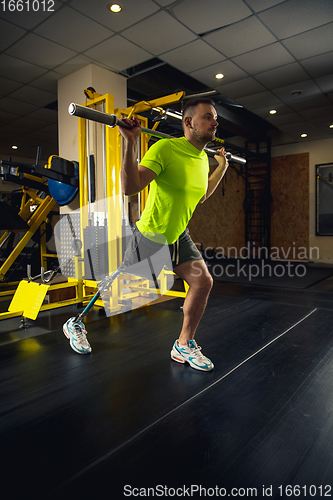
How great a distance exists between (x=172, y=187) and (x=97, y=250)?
67.7 inches

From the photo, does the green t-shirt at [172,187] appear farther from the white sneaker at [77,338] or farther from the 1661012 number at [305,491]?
the 1661012 number at [305,491]

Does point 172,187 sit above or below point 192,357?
above

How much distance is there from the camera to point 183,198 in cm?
164

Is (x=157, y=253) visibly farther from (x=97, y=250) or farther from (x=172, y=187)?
(x=97, y=250)

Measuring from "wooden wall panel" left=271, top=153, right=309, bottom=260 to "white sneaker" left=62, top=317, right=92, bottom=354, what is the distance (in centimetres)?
701

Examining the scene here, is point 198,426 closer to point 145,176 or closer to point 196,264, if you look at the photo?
point 196,264

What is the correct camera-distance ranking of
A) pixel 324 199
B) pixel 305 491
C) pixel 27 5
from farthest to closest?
pixel 324 199, pixel 27 5, pixel 305 491

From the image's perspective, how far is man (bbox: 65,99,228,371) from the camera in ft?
5.19

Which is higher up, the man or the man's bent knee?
the man

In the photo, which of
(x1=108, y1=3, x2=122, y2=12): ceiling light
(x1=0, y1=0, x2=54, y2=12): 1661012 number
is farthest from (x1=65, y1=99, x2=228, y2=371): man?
(x1=0, y1=0, x2=54, y2=12): 1661012 number

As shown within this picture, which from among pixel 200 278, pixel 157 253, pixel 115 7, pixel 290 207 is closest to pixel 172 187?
pixel 157 253

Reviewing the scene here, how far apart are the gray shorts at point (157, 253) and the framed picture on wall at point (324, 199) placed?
6864 mm

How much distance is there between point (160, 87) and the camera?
4.93 metres

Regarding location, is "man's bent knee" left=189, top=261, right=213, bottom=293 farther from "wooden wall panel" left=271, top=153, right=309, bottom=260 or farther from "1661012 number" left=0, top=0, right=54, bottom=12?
"wooden wall panel" left=271, top=153, right=309, bottom=260
